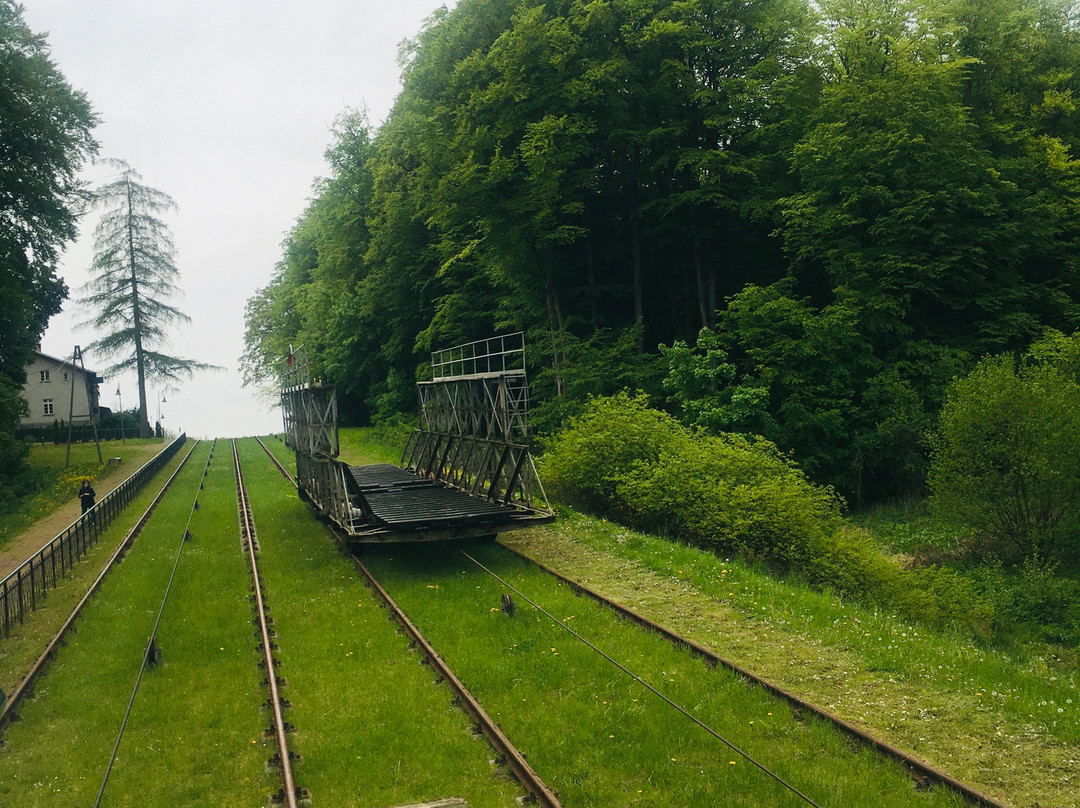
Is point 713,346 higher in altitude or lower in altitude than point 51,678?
higher

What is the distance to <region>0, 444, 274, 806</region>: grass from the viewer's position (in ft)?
26.4

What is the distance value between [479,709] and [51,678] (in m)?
6.16

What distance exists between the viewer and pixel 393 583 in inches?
606

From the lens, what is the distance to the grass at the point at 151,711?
26.4 feet

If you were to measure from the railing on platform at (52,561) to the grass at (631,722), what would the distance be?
6722mm

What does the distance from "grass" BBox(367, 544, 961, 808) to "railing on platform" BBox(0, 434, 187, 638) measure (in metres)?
6.72

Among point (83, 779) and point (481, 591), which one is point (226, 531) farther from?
point (83, 779)

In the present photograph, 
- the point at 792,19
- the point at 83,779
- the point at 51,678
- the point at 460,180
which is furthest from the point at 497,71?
the point at 83,779

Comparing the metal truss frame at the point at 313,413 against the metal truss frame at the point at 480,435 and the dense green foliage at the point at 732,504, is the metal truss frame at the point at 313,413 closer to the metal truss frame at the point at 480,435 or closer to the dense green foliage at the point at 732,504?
the metal truss frame at the point at 480,435

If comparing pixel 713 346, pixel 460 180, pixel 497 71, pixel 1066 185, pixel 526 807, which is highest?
pixel 497 71

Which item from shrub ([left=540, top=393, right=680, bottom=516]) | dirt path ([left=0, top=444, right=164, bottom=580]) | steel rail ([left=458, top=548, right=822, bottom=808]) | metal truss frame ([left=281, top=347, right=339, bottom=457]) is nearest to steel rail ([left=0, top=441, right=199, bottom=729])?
dirt path ([left=0, top=444, right=164, bottom=580])

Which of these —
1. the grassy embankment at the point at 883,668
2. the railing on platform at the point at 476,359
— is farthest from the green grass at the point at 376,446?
the grassy embankment at the point at 883,668

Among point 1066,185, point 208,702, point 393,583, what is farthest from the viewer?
point 1066,185

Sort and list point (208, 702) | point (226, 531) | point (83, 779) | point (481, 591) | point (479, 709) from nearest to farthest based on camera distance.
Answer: point (83, 779) < point (479, 709) < point (208, 702) < point (481, 591) < point (226, 531)
